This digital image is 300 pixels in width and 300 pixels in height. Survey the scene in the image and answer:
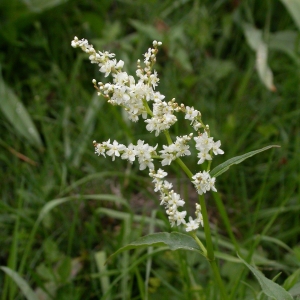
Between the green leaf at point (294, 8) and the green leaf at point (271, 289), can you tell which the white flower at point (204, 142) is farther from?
the green leaf at point (294, 8)

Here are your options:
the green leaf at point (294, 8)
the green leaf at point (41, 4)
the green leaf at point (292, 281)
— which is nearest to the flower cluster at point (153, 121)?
the green leaf at point (292, 281)

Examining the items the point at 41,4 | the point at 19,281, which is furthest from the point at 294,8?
the point at 19,281

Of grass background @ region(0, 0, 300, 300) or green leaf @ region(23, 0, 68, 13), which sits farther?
green leaf @ region(23, 0, 68, 13)

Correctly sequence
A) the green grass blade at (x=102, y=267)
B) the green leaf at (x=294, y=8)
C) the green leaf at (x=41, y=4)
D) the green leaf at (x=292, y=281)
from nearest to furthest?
the green leaf at (x=292, y=281) < the green grass blade at (x=102, y=267) < the green leaf at (x=294, y=8) < the green leaf at (x=41, y=4)

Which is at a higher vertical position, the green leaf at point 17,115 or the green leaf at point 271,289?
the green leaf at point 17,115

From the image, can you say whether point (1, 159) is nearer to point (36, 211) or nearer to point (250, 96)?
point (36, 211)

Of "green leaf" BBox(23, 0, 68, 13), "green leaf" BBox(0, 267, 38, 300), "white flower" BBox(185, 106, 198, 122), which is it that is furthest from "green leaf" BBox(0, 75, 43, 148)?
"white flower" BBox(185, 106, 198, 122)

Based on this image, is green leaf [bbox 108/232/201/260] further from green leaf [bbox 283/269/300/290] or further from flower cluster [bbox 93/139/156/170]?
green leaf [bbox 283/269/300/290]
